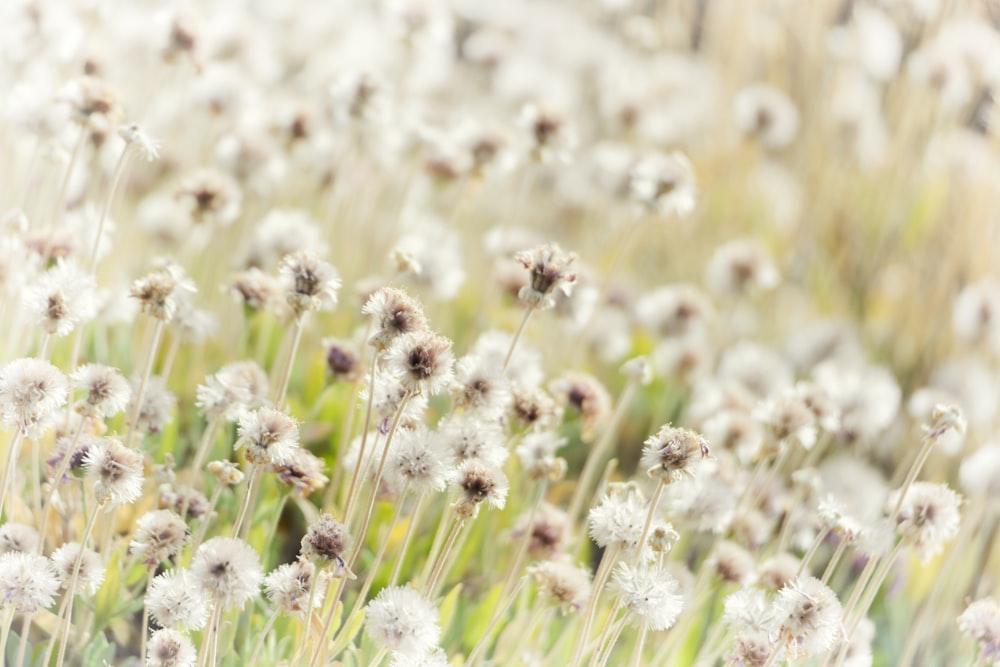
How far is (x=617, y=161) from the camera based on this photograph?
2.67 metres

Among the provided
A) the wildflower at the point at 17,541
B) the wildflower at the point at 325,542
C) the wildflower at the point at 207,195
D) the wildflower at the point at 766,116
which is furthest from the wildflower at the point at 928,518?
the wildflower at the point at 766,116

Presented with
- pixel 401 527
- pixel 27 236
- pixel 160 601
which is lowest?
pixel 160 601

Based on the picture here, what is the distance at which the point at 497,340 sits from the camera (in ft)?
5.61

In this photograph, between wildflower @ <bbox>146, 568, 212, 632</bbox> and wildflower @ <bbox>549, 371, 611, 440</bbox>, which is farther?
wildflower @ <bbox>549, 371, 611, 440</bbox>

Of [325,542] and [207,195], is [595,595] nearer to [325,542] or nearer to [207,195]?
[325,542]

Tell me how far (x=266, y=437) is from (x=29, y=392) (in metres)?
0.27

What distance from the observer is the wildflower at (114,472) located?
1.07m

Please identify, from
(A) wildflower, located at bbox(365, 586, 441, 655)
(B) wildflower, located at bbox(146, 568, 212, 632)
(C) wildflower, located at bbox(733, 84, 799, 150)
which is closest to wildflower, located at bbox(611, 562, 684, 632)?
(A) wildflower, located at bbox(365, 586, 441, 655)

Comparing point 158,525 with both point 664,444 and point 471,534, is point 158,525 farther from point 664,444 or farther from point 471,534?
point 471,534

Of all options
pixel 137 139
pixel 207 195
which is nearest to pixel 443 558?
pixel 137 139

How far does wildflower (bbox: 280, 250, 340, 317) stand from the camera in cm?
119

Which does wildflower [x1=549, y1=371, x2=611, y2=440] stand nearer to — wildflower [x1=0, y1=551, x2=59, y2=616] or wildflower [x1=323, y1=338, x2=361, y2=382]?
wildflower [x1=323, y1=338, x2=361, y2=382]

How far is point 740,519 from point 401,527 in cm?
55

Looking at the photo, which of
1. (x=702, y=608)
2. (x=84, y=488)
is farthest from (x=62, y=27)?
(x=702, y=608)
